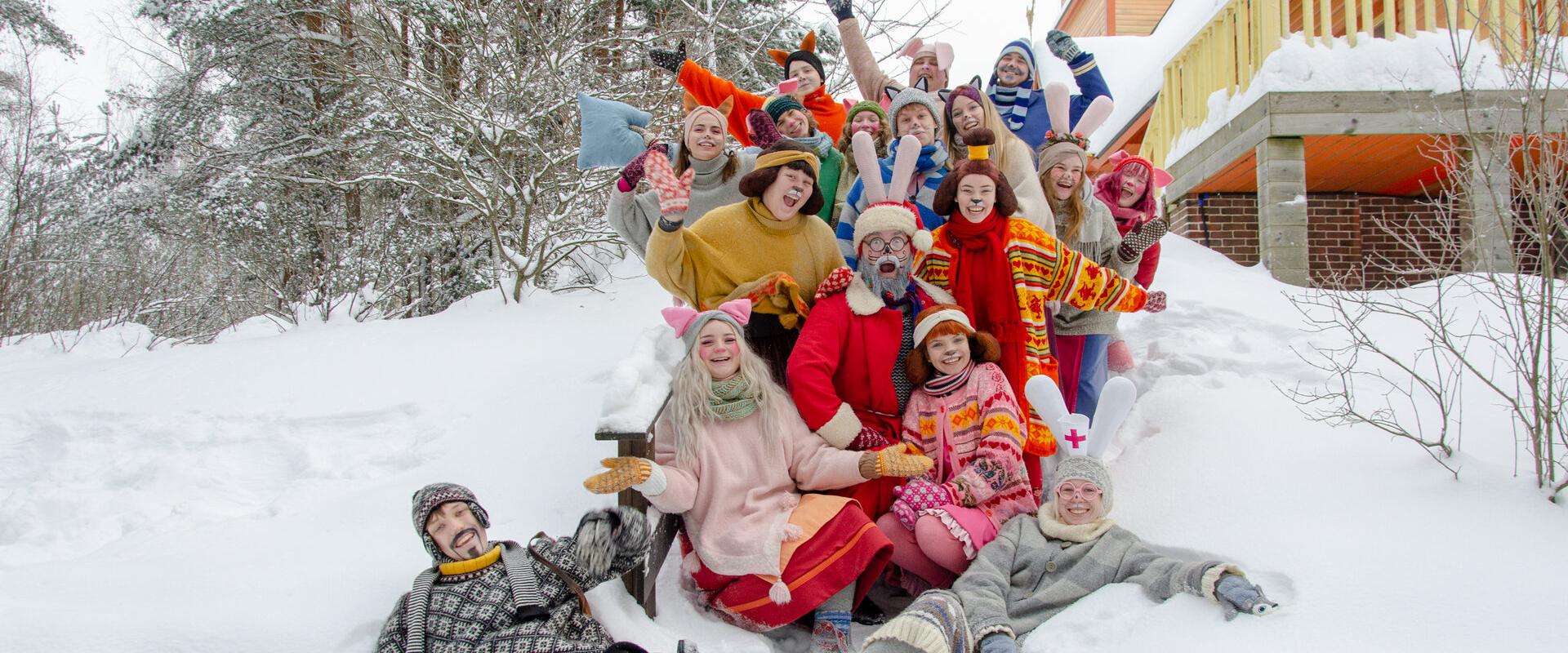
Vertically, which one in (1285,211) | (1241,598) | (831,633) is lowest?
(831,633)

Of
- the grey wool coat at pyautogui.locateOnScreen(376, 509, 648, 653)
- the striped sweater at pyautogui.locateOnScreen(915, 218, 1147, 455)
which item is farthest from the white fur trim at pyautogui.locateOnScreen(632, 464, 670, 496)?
the striped sweater at pyautogui.locateOnScreen(915, 218, 1147, 455)

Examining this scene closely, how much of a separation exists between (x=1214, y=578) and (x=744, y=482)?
4.76 feet

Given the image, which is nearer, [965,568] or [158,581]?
[158,581]

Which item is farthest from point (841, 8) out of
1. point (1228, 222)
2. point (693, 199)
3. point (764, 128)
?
point (1228, 222)

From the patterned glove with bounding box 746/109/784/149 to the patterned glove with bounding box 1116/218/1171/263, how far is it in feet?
5.49

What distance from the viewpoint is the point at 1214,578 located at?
244 centimetres

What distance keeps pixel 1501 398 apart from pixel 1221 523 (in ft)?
5.24

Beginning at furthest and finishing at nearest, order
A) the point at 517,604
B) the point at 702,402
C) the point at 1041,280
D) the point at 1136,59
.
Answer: the point at 1136,59 < the point at 1041,280 < the point at 702,402 < the point at 517,604

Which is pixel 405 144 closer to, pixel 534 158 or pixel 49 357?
pixel 534 158

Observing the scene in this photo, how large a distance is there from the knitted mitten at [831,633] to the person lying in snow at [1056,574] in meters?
0.36

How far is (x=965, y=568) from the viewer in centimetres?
299

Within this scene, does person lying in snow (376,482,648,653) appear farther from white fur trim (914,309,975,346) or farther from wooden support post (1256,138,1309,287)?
wooden support post (1256,138,1309,287)

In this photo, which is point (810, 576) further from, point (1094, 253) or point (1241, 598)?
point (1094, 253)

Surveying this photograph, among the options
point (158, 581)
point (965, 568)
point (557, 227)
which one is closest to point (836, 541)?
point (965, 568)
